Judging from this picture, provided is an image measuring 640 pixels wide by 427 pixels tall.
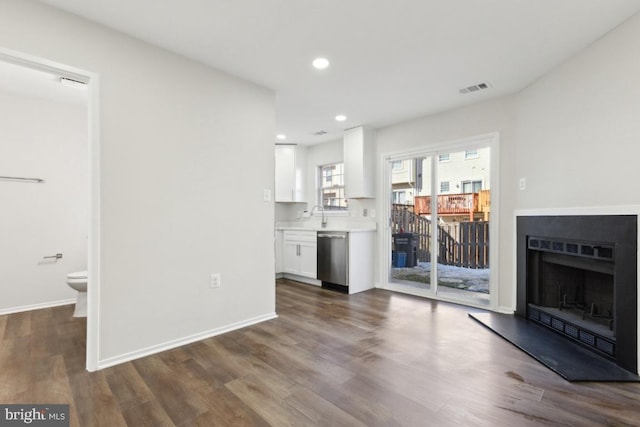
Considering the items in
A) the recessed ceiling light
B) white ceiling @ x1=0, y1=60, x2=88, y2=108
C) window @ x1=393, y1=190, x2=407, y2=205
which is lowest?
window @ x1=393, y1=190, x2=407, y2=205

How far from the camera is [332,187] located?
571cm

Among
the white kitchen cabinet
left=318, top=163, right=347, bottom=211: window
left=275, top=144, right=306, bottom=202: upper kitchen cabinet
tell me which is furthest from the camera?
left=275, top=144, right=306, bottom=202: upper kitchen cabinet

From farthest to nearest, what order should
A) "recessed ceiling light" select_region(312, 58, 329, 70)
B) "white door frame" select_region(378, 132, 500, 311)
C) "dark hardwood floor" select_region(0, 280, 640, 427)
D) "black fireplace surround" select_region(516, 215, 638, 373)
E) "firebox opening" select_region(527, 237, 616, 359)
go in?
"white door frame" select_region(378, 132, 500, 311) → "recessed ceiling light" select_region(312, 58, 329, 70) → "firebox opening" select_region(527, 237, 616, 359) → "black fireplace surround" select_region(516, 215, 638, 373) → "dark hardwood floor" select_region(0, 280, 640, 427)

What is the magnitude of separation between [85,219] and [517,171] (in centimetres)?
532

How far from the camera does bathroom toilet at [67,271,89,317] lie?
10.5ft

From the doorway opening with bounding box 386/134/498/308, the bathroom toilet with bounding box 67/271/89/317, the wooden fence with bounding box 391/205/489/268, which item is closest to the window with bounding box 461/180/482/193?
the doorway opening with bounding box 386/134/498/308

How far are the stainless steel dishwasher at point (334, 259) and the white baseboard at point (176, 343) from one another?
4.74ft

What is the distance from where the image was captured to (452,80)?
3109 mm

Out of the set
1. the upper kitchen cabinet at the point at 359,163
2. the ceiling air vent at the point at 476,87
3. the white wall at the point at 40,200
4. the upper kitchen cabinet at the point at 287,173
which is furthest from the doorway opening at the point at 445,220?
the white wall at the point at 40,200

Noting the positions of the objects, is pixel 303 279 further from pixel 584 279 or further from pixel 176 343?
pixel 584 279

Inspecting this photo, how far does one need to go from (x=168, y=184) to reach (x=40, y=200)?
242 centimetres

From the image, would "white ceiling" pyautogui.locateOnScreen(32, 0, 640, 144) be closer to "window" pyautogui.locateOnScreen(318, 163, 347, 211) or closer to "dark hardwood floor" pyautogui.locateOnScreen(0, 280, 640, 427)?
"window" pyautogui.locateOnScreen(318, 163, 347, 211)

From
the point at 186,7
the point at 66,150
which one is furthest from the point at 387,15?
the point at 66,150

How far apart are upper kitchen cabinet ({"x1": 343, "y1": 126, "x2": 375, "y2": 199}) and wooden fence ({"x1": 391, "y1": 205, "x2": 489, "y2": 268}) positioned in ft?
1.97
